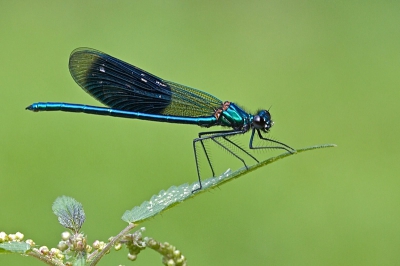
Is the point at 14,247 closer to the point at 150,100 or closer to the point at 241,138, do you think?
the point at 150,100

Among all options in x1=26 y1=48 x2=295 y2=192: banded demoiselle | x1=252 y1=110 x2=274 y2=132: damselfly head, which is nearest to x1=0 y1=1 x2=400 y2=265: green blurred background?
x1=26 y1=48 x2=295 y2=192: banded demoiselle

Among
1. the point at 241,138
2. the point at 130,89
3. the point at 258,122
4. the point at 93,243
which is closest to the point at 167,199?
the point at 93,243

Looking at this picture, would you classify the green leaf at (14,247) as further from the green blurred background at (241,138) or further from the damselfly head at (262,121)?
the green blurred background at (241,138)

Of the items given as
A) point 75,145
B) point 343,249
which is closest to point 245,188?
point 343,249

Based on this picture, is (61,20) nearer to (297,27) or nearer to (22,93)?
(22,93)

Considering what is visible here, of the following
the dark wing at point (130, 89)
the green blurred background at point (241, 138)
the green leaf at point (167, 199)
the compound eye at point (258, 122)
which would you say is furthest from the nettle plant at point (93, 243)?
the green blurred background at point (241, 138)

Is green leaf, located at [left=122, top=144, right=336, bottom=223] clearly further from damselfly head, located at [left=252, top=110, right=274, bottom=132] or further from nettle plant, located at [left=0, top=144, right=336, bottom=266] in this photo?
damselfly head, located at [left=252, top=110, right=274, bottom=132]

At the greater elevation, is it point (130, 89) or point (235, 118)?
point (130, 89)
